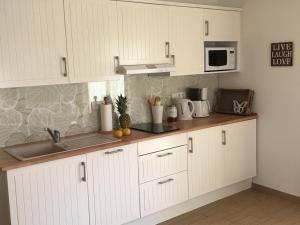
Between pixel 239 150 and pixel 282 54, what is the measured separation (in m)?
1.09

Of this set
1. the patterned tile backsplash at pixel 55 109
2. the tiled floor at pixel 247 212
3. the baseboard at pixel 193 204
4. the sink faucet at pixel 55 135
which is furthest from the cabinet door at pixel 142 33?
the tiled floor at pixel 247 212

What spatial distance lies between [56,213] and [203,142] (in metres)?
1.57

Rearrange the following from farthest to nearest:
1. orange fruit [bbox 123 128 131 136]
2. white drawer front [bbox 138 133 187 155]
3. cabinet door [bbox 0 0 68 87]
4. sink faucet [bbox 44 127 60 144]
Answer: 1. orange fruit [bbox 123 128 131 136]
2. white drawer front [bbox 138 133 187 155]
3. sink faucet [bbox 44 127 60 144]
4. cabinet door [bbox 0 0 68 87]

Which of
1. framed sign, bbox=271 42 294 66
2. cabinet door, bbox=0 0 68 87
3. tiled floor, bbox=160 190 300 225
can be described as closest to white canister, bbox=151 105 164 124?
tiled floor, bbox=160 190 300 225

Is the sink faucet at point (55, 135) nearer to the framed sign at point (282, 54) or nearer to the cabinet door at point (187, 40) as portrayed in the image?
the cabinet door at point (187, 40)

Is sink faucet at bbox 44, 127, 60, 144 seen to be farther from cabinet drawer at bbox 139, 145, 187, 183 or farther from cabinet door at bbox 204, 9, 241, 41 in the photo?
cabinet door at bbox 204, 9, 241, 41

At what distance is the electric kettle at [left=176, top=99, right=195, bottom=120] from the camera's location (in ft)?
12.6

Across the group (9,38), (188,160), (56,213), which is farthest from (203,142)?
(9,38)

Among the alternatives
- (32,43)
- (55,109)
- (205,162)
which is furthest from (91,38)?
(205,162)

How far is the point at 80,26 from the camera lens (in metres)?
2.89

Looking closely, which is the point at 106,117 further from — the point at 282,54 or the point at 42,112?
the point at 282,54

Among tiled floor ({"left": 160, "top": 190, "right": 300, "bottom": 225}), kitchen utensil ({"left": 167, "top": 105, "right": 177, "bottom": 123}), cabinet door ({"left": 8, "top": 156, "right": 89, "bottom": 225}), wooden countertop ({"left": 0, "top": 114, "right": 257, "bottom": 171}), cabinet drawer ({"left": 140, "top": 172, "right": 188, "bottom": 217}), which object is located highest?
kitchen utensil ({"left": 167, "top": 105, "right": 177, "bottom": 123})

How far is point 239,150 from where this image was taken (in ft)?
12.7

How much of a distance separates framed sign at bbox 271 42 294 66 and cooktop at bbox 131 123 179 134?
4.26 feet
